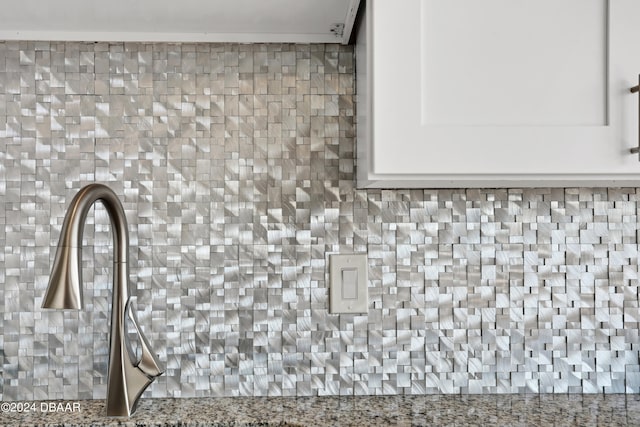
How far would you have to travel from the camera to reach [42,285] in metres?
1.30

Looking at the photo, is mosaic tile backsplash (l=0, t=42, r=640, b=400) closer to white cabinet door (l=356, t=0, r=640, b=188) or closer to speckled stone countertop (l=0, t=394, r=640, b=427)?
speckled stone countertop (l=0, t=394, r=640, b=427)

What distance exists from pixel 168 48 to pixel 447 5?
0.62m

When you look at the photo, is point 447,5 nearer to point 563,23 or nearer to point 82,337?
point 563,23

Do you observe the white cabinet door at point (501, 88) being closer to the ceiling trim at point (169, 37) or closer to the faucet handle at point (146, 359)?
the ceiling trim at point (169, 37)

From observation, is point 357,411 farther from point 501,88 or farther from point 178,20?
point 178,20

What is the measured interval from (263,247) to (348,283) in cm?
20

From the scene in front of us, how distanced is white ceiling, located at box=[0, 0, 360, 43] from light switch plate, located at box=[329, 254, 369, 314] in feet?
1.60

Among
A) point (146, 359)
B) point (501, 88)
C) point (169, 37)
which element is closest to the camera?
point (501, 88)

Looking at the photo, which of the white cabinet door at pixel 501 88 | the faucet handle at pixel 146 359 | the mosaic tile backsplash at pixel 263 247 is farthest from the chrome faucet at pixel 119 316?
the white cabinet door at pixel 501 88

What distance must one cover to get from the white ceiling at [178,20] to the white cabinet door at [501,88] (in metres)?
0.17

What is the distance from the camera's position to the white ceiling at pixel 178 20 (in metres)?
1.15

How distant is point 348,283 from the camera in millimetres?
1313

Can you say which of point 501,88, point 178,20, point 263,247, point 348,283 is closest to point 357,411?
point 348,283

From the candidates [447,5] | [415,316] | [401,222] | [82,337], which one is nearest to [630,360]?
[415,316]
